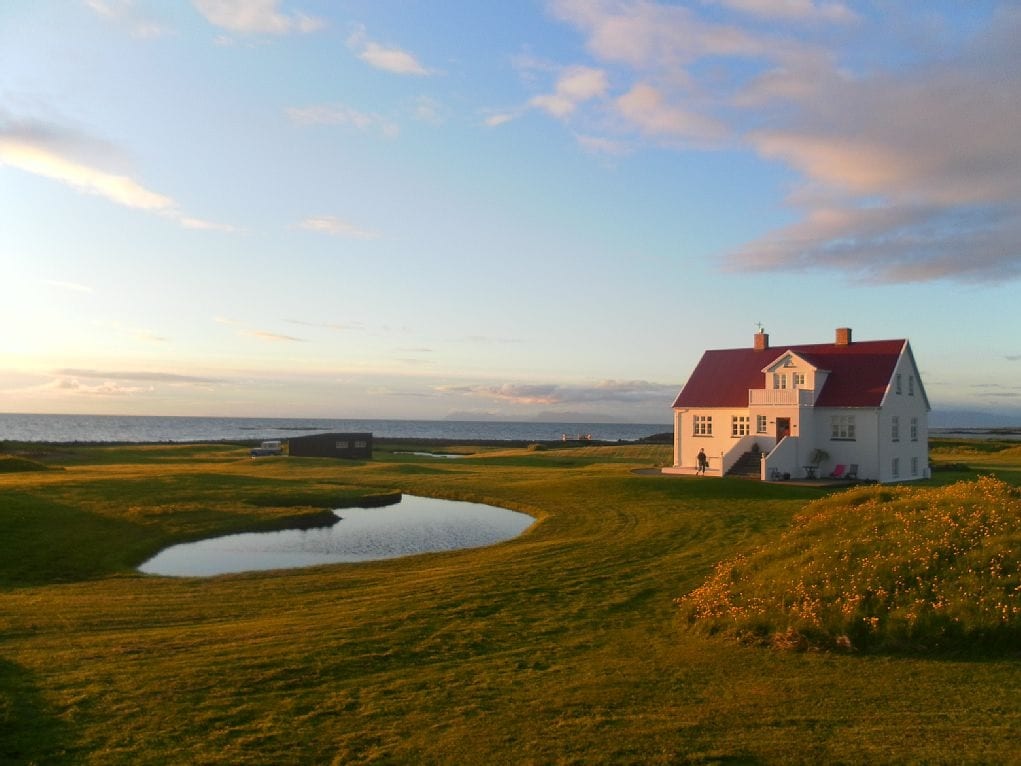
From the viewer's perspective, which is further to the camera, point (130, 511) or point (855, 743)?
point (130, 511)

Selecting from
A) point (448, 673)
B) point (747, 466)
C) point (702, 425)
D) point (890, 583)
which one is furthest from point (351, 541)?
point (702, 425)

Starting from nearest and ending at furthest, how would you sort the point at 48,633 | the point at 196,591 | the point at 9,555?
the point at 48,633 < the point at 196,591 < the point at 9,555

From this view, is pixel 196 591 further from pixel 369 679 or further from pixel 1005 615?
pixel 1005 615

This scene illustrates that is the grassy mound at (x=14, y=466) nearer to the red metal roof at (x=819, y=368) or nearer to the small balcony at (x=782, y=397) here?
the red metal roof at (x=819, y=368)

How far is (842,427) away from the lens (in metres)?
45.5

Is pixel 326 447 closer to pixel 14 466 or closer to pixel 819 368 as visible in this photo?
pixel 14 466

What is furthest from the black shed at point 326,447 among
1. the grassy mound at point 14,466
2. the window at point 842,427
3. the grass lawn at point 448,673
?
the grass lawn at point 448,673

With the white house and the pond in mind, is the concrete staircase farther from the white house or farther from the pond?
the pond

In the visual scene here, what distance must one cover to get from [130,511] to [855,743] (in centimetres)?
2861

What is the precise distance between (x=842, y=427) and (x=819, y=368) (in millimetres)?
3782

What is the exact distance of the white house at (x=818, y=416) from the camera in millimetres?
44469

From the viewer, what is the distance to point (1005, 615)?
1184 cm

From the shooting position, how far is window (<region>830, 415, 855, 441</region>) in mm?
45094

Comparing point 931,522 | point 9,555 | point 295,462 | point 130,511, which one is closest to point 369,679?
point 931,522
